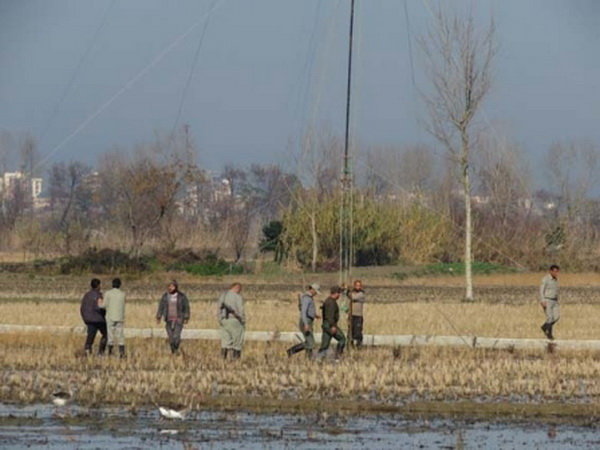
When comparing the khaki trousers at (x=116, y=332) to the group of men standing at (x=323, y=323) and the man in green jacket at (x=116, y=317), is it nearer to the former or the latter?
the man in green jacket at (x=116, y=317)

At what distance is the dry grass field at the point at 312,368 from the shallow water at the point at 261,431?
3.59ft

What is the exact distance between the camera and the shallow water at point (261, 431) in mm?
17078

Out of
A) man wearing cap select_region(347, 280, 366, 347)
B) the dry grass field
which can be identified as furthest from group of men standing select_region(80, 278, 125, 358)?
man wearing cap select_region(347, 280, 366, 347)

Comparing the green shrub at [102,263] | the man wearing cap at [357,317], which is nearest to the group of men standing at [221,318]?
the man wearing cap at [357,317]

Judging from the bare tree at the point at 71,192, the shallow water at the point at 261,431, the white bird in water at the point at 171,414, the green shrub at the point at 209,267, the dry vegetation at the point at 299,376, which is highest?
the bare tree at the point at 71,192

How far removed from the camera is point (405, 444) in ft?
56.5

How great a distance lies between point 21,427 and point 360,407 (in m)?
4.59

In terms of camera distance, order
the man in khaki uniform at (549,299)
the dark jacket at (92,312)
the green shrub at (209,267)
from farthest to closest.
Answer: the green shrub at (209,267), the man in khaki uniform at (549,299), the dark jacket at (92,312)

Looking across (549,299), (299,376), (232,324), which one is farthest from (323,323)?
(549,299)

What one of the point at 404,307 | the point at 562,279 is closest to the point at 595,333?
the point at 404,307

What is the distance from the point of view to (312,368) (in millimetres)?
25141

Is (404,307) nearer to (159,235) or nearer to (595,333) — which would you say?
(595,333)

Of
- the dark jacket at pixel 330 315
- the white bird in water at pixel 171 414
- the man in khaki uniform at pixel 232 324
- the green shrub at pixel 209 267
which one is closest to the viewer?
the white bird in water at pixel 171 414

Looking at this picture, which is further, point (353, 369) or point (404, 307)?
point (404, 307)
